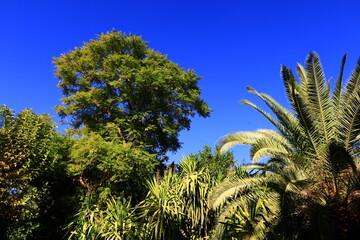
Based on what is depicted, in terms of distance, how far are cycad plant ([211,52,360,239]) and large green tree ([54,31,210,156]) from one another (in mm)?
7919

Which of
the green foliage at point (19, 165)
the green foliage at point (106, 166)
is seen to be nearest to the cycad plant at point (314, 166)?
the green foliage at point (106, 166)

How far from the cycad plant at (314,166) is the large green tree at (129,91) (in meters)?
7.92

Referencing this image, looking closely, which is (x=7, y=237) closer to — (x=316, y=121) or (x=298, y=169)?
(x=298, y=169)

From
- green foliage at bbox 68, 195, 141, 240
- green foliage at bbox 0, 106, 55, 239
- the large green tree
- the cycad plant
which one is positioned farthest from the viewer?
the large green tree

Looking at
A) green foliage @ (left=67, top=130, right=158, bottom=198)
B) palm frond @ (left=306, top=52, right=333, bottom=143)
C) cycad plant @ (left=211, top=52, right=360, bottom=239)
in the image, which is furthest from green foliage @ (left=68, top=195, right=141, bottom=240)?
palm frond @ (left=306, top=52, right=333, bottom=143)

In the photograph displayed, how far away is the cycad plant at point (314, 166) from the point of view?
5.14 meters

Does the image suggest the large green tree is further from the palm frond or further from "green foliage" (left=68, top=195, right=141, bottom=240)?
the palm frond

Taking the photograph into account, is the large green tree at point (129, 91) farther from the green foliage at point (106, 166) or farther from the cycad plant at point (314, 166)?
the cycad plant at point (314, 166)

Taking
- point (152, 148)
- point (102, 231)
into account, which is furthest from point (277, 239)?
point (152, 148)

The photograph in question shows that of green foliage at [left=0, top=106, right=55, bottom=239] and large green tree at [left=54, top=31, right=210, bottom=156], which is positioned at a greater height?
large green tree at [left=54, top=31, right=210, bottom=156]

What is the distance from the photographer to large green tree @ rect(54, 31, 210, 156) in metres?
13.6

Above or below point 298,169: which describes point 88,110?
above

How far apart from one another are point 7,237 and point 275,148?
7.96 metres

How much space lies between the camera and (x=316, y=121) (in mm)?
6055
